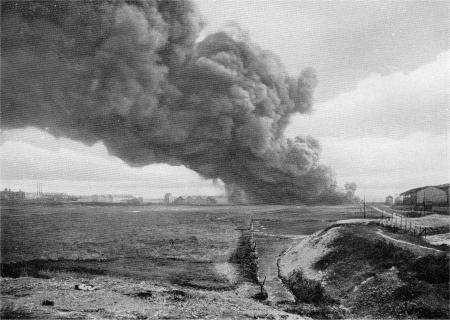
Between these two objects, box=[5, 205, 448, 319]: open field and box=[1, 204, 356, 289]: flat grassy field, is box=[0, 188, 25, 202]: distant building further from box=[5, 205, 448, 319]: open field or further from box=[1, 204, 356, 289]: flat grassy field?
box=[5, 205, 448, 319]: open field

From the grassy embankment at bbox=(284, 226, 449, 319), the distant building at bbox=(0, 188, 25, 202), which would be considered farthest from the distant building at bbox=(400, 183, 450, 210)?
the distant building at bbox=(0, 188, 25, 202)

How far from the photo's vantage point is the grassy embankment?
13773 mm

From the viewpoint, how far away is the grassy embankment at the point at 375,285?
13.8 meters

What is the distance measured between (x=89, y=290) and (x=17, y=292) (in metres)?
2.79

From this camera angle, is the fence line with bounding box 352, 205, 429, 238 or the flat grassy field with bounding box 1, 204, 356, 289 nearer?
the flat grassy field with bounding box 1, 204, 356, 289

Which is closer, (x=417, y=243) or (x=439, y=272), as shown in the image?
(x=439, y=272)

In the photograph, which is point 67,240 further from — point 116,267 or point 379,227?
point 379,227

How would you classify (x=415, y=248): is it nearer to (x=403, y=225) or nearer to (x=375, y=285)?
(x=375, y=285)

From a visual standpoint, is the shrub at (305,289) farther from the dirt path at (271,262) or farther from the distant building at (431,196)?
the distant building at (431,196)

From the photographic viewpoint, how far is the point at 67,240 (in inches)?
1270

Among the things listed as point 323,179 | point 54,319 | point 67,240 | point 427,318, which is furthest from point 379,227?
point 323,179

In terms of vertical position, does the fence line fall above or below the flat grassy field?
above

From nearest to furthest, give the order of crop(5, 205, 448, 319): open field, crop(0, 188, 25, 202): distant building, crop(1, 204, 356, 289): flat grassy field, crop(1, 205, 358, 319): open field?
crop(5, 205, 448, 319): open field → crop(1, 205, 358, 319): open field → crop(1, 204, 356, 289): flat grassy field → crop(0, 188, 25, 202): distant building

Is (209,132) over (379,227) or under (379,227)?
over
